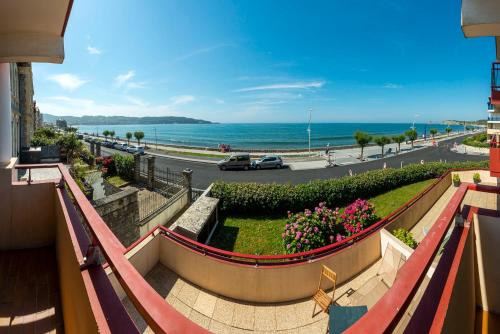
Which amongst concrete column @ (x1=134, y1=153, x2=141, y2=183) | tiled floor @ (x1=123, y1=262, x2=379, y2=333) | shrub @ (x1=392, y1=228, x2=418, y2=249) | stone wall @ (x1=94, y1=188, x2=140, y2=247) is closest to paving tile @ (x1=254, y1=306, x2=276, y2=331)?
tiled floor @ (x1=123, y1=262, x2=379, y2=333)

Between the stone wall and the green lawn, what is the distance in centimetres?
294

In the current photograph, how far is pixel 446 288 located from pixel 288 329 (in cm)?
400

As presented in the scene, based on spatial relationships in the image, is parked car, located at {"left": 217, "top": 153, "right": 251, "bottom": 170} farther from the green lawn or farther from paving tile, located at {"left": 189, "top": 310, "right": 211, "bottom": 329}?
paving tile, located at {"left": 189, "top": 310, "right": 211, "bottom": 329}

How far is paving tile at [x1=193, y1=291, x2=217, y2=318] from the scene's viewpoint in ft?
16.6

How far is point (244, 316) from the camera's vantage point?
5.12 metres

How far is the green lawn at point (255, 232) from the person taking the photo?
31.1 feet

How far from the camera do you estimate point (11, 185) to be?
3998mm

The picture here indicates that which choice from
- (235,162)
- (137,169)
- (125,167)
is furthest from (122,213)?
(235,162)

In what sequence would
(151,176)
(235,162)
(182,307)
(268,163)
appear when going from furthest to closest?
(268,163), (235,162), (151,176), (182,307)

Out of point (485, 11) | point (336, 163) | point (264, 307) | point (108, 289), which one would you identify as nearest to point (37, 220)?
point (108, 289)

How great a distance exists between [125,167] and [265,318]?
1628 cm

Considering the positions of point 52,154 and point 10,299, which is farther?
point 52,154

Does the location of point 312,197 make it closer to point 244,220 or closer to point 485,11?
point 244,220

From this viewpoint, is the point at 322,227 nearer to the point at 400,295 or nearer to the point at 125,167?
the point at 400,295
